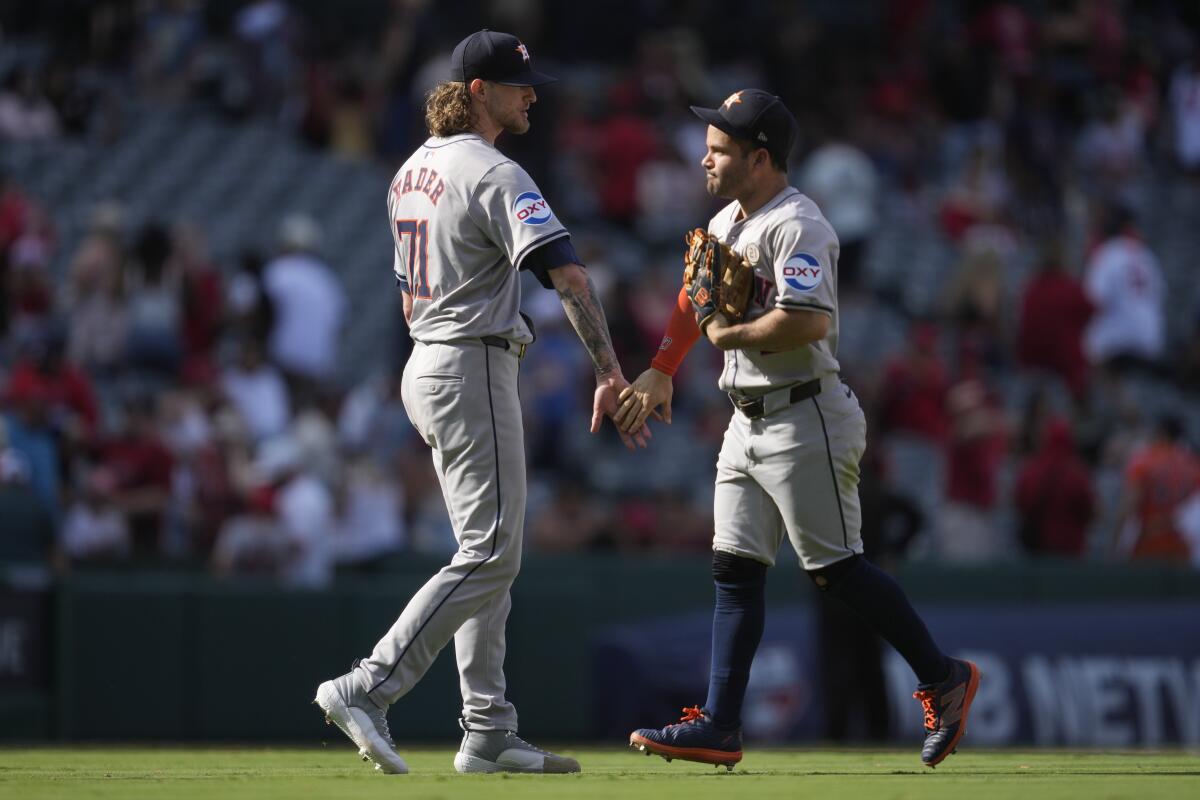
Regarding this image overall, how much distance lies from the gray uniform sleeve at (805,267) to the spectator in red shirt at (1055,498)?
8098 millimetres

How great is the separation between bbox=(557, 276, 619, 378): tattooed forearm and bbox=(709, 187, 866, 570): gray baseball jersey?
1.70 feet

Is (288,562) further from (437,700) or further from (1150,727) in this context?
(1150,727)

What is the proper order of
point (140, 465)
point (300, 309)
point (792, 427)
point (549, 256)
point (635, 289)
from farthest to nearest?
point (635, 289) → point (300, 309) → point (140, 465) → point (792, 427) → point (549, 256)

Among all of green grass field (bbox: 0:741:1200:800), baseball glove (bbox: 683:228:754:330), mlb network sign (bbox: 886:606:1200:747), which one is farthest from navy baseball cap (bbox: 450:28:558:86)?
mlb network sign (bbox: 886:606:1200:747)

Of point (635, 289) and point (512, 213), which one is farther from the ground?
point (635, 289)

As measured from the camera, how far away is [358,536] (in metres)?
13.0

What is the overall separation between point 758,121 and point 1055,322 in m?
10.4

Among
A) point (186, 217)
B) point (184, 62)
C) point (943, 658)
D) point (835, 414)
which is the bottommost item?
point (943, 658)

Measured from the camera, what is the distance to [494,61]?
653 cm

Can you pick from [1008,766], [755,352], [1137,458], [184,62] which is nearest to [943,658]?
[1008,766]

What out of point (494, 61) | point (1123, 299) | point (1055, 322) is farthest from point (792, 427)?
point (1123, 299)

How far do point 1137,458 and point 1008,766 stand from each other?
752 centimetres

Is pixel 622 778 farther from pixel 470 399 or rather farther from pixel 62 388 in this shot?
pixel 62 388

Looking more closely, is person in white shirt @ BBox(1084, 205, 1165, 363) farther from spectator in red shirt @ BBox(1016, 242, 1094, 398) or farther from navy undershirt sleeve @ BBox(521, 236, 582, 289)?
navy undershirt sleeve @ BBox(521, 236, 582, 289)
